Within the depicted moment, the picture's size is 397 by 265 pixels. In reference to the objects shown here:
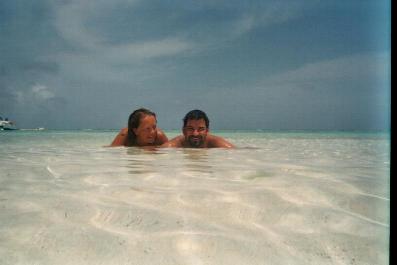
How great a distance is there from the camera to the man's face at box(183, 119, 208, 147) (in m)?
6.43

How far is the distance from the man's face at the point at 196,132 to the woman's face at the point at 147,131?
0.77m

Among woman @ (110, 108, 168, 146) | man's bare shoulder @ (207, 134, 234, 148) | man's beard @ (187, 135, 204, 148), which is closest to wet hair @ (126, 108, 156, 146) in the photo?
woman @ (110, 108, 168, 146)

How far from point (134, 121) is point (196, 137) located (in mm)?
1564

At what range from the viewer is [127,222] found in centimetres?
145

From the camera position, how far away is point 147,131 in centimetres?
677

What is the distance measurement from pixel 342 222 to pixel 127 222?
1.04 m

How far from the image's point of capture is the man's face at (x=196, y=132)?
6430 millimetres

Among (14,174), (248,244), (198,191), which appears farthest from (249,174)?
(14,174)

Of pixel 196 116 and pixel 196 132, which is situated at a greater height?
pixel 196 116

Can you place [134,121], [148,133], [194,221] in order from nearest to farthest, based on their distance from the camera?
[194,221], [148,133], [134,121]

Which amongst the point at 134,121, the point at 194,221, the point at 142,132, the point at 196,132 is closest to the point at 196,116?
the point at 196,132

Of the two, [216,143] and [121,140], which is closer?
[216,143]

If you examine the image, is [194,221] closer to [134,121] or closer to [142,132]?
[142,132]
